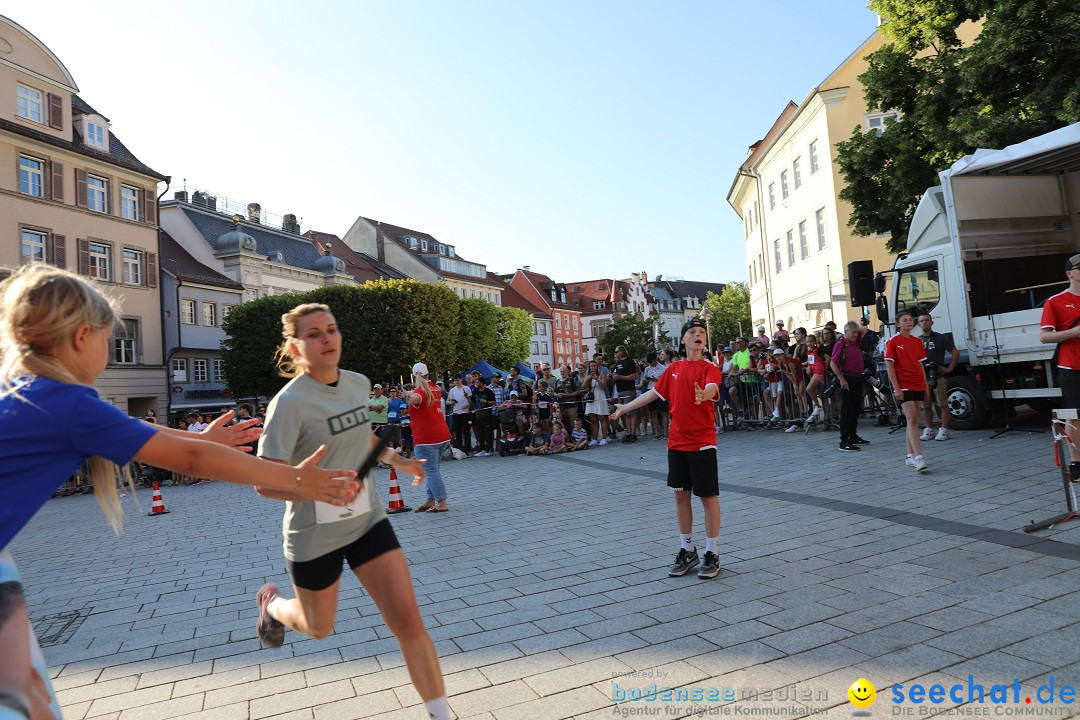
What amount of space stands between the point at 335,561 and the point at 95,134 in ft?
145

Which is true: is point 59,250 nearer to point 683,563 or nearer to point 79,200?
point 79,200

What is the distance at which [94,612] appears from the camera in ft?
20.4

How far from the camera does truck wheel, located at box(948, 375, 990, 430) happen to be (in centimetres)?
1272

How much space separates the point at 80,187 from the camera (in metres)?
37.2

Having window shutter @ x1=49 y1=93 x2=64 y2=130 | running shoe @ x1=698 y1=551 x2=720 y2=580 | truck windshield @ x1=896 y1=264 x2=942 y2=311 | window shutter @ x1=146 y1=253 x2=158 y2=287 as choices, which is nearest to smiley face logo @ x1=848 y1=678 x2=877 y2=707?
running shoe @ x1=698 y1=551 x2=720 y2=580

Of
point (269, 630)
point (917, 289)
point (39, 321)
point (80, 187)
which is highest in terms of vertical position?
point (80, 187)

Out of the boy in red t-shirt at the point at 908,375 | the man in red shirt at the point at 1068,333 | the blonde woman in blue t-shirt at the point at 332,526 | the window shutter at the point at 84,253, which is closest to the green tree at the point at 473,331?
the window shutter at the point at 84,253

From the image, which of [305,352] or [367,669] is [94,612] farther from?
[305,352]

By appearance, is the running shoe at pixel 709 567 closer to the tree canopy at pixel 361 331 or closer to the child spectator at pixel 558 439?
the child spectator at pixel 558 439

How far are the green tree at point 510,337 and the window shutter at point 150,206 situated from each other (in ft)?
77.8

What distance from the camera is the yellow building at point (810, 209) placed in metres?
32.9

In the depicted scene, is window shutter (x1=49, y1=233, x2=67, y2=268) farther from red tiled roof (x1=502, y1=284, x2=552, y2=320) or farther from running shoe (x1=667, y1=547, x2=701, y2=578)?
red tiled roof (x1=502, y1=284, x2=552, y2=320)

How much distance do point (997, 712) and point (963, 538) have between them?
10.7ft

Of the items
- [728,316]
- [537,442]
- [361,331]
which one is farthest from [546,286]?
[537,442]
